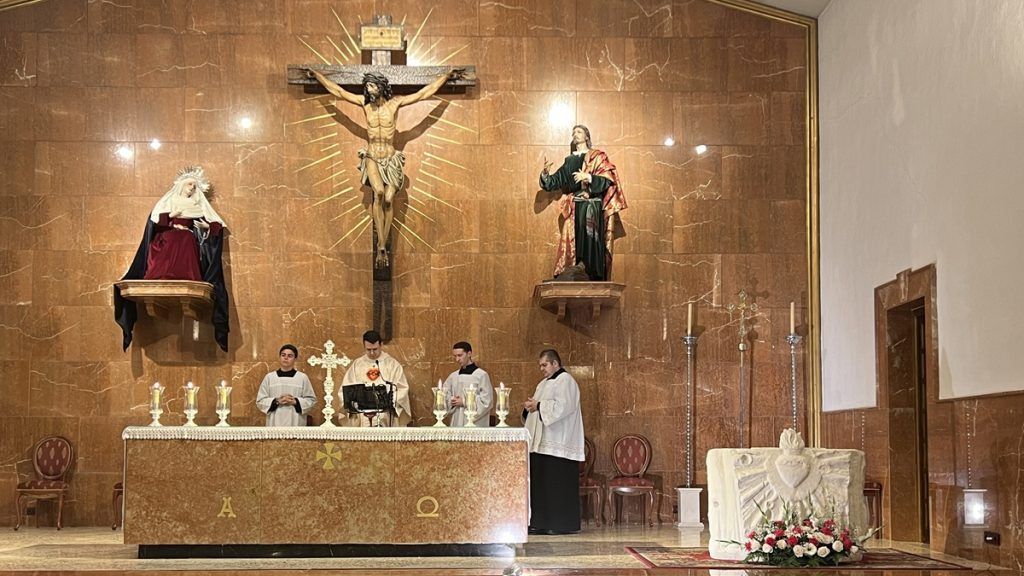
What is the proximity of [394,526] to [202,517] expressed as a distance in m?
1.43

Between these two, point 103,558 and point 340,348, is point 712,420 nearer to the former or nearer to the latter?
point 340,348

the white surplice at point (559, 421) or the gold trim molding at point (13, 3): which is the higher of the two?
the gold trim molding at point (13, 3)

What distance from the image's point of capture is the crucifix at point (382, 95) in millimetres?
11984

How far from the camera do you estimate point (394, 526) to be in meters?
9.30

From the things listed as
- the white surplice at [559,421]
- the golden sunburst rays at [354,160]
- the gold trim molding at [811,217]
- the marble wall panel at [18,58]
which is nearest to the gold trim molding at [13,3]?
the marble wall panel at [18,58]

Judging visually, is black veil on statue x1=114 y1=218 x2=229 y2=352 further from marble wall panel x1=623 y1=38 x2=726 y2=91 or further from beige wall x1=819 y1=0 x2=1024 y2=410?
beige wall x1=819 y1=0 x2=1024 y2=410

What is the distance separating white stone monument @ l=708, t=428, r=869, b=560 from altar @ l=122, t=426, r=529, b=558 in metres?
1.53

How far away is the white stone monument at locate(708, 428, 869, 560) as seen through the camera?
8.87m

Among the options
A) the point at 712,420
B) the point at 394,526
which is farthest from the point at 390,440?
the point at 712,420

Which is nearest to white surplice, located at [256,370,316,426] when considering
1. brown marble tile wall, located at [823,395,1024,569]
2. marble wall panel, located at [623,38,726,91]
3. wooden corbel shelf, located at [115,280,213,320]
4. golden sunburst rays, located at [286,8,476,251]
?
wooden corbel shelf, located at [115,280,213,320]

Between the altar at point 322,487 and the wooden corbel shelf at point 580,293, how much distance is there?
274cm

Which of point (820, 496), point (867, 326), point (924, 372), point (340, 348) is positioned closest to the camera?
point (820, 496)

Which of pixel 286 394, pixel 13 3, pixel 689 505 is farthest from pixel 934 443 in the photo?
pixel 13 3

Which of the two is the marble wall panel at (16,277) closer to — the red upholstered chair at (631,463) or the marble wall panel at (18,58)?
the marble wall panel at (18,58)
